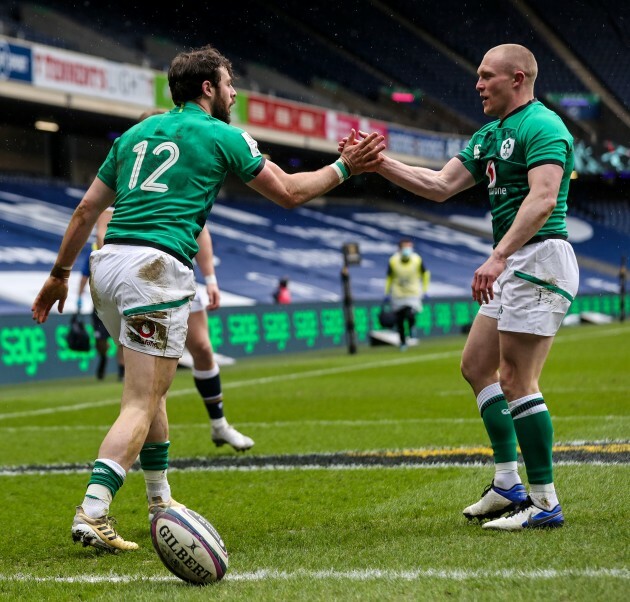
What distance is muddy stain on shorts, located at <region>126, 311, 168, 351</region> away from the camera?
14.2 ft

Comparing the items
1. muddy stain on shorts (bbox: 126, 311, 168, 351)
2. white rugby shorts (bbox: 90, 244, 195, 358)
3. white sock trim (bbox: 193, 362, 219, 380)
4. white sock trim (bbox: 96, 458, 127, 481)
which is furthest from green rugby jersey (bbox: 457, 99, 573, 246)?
white sock trim (bbox: 193, 362, 219, 380)

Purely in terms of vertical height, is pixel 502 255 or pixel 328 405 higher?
pixel 502 255

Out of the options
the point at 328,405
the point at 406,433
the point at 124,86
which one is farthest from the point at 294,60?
the point at 406,433

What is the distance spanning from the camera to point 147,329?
4324 mm

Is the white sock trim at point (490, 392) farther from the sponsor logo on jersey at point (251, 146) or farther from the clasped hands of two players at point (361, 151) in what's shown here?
the sponsor logo on jersey at point (251, 146)

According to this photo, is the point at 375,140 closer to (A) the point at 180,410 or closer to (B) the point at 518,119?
(B) the point at 518,119

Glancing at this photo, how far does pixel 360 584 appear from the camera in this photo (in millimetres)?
3613

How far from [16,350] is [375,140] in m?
10.5

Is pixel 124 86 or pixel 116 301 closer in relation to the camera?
pixel 116 301

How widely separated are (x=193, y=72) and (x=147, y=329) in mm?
1044

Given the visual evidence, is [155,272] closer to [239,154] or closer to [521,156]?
[239,154]

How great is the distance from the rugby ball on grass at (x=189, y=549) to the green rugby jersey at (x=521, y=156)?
1.87 metres

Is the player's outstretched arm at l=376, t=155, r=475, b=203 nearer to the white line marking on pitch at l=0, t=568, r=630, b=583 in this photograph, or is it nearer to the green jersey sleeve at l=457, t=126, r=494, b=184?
the green jersey sleeve at l=457, t=126, r=494, b=184

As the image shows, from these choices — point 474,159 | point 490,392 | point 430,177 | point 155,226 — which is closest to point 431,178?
point 430,177
